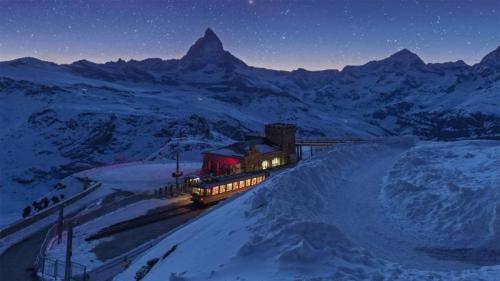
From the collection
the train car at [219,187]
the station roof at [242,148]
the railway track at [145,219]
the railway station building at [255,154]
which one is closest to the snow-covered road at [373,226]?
the train car at [219,187]

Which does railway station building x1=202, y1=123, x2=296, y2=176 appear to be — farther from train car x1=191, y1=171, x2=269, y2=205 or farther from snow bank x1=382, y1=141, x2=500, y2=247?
snow bank x1=382, y1=141, x2=500, y2=247

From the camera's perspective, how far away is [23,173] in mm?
156625

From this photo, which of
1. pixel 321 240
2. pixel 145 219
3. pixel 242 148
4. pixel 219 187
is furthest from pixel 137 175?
pixel 321 240

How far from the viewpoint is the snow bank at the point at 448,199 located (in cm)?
2103

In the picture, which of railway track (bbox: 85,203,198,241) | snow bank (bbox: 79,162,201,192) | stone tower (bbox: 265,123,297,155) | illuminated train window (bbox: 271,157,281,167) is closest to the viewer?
railway track (bbox: 85,203,198,241)

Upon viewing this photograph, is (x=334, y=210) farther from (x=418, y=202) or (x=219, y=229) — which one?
(x=219, y=229)

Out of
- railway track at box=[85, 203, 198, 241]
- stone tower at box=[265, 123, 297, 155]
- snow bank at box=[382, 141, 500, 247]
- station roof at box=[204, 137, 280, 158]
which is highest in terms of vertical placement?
stone tower at box=[265, 123, 297, 155]

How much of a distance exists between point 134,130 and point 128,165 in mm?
126219

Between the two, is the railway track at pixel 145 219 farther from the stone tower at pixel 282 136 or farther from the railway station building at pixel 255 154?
the stone tower at pixel 282 136

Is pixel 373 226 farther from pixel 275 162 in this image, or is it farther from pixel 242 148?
pixel 275 162

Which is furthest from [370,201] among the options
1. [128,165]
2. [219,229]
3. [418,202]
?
[128,165]

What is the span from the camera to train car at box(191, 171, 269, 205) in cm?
4225

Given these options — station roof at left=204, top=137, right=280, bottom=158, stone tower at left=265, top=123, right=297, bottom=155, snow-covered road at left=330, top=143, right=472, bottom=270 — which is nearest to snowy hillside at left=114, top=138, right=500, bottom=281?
snow-covered road at left=330, top=143, right=472, bottom=270

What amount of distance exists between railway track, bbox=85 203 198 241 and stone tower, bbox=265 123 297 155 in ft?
74.5
